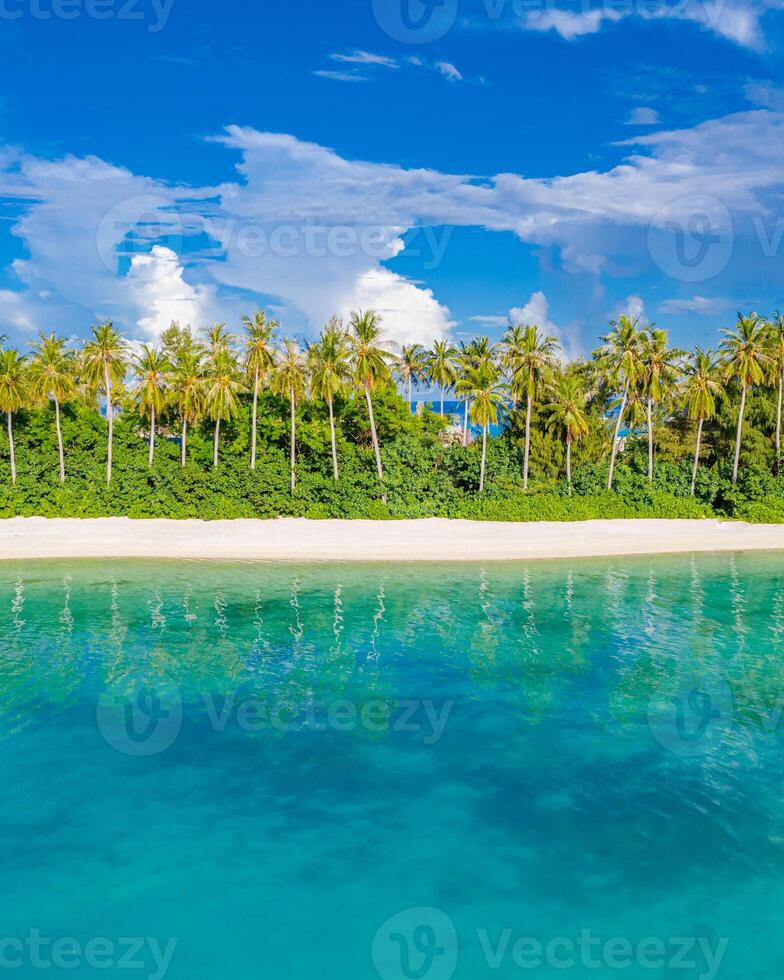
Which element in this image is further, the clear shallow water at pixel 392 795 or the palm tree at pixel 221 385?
the palm tree at pixel 221 385

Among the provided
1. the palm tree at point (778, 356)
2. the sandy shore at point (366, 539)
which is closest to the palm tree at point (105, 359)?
the sandy shore at point (366, 539)

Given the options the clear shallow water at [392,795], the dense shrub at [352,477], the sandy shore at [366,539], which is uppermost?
the dense shrub at [352,477]

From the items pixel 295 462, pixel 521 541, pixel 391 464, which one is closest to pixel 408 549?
pixel 521 541

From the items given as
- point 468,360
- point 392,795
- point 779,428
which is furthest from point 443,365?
point 392,795

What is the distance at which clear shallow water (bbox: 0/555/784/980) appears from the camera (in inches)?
393

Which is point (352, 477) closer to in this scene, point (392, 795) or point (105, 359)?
point (105, 359)

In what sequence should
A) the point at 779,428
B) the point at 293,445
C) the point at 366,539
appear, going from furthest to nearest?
the point at 779,428 < the point at 293,445 < the point at 366,539

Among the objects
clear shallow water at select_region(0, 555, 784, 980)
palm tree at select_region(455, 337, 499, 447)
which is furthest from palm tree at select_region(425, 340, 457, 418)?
clear shallow water at select_region(0, 555, 784, 980)

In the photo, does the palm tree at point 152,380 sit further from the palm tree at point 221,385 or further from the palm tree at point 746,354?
the palm tree at point 746,354

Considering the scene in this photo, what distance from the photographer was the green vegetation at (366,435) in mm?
46281

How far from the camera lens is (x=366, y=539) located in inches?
1652

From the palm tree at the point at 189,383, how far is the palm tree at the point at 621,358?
2691cm

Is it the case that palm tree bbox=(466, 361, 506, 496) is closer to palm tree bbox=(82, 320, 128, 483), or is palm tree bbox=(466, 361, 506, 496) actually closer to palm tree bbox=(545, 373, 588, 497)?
palm tree bbox=(545, 373, 588, 497)

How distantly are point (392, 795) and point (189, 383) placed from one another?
37950mm
